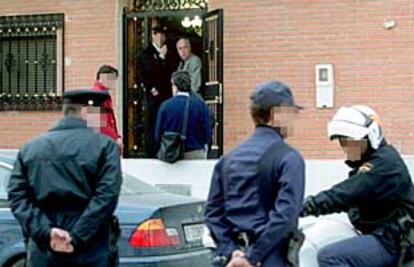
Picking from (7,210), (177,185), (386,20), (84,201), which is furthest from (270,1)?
(84,201)

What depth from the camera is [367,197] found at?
5.63 metres

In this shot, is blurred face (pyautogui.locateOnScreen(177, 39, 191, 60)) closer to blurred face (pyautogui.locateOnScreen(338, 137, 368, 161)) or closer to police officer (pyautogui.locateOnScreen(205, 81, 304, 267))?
blurred face (pyautogui.locateOnScreen(338, 137, 368, 161))

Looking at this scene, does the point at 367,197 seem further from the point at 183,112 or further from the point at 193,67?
the point at 193,67

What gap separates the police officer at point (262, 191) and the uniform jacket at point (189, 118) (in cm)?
627

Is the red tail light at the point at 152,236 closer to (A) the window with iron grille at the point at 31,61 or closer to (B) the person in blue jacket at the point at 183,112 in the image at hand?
(B) the person in blue jacket at the point at 183,112

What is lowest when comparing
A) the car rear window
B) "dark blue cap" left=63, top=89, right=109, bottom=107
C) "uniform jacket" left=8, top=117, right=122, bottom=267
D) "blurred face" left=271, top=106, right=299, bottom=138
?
the car rear window

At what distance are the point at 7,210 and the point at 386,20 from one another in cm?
660

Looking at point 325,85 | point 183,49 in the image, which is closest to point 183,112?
point 183,49

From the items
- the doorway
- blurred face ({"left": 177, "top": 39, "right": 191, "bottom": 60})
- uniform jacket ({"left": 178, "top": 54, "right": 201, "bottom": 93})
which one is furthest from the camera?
the doorway

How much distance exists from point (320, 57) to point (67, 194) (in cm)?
770

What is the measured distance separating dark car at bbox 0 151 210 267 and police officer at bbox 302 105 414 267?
7.48 feet

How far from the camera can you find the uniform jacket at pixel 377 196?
5602 mm

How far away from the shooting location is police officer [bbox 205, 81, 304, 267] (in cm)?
477

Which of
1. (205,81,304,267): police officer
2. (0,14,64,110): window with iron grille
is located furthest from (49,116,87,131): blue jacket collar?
(0,14,64,110): window with iron grille
